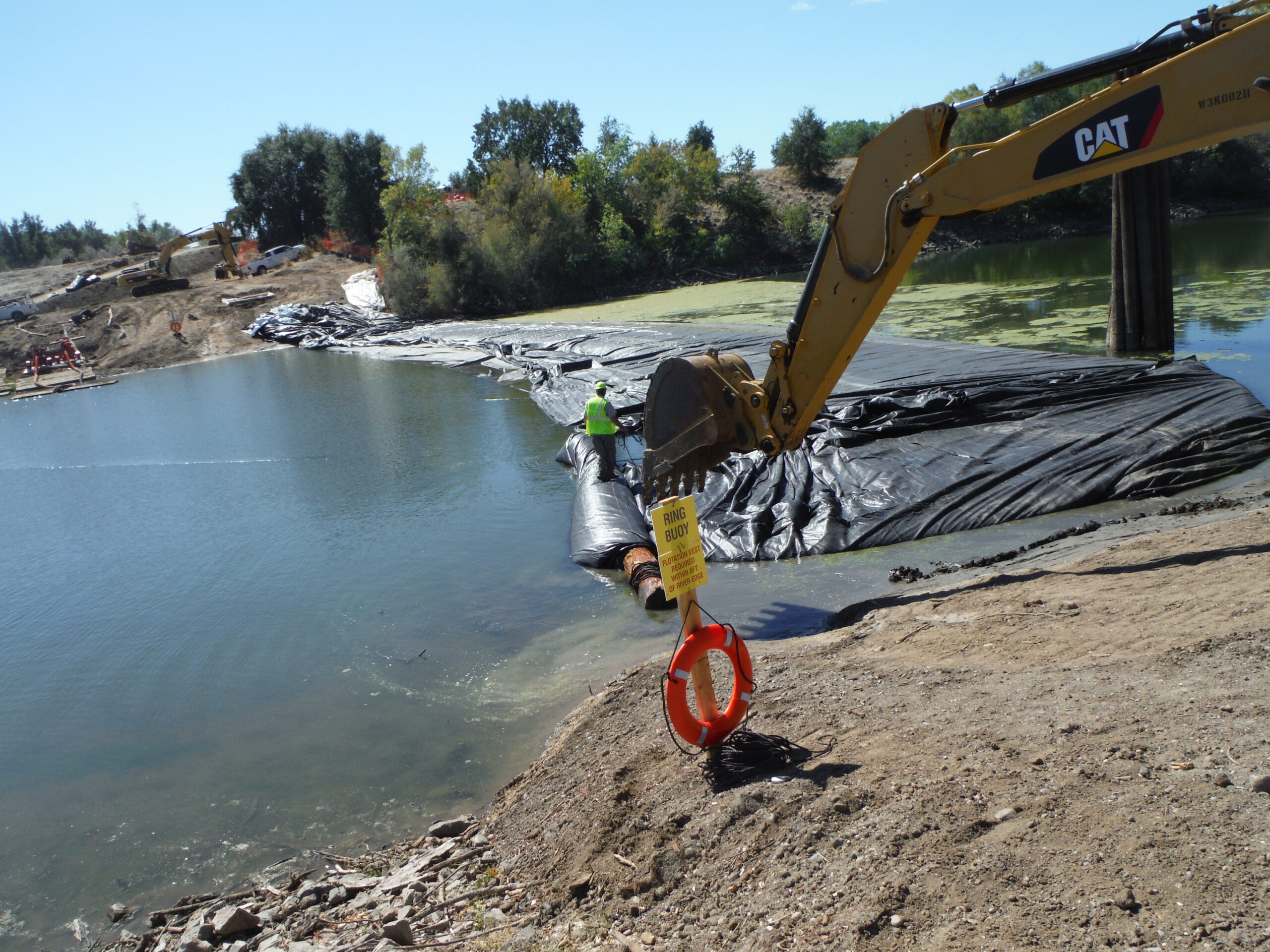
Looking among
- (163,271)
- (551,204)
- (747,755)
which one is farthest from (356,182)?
(747,755)

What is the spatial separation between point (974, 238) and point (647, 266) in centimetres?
1823

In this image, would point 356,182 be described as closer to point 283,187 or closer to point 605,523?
point 283,187

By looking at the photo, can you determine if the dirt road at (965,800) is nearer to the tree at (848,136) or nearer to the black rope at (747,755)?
the black rope at (747,755)

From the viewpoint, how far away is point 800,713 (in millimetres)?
4652

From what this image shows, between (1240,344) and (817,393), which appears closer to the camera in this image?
(817,393)

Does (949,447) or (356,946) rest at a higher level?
(949,447)

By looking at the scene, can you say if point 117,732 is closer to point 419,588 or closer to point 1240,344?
point 419,588

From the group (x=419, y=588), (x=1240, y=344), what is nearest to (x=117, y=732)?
(x=419, y=588)

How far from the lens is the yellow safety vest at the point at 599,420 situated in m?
10.7

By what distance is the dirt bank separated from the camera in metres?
2.80

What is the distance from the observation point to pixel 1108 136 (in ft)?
17.8

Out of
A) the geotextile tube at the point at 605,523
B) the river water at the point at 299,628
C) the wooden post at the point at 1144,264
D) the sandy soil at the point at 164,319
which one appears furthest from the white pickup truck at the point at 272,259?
the wooden post at the point at 1144,264

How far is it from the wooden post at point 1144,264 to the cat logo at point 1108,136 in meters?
10.4

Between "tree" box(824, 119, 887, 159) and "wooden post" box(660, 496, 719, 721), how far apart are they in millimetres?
56732
